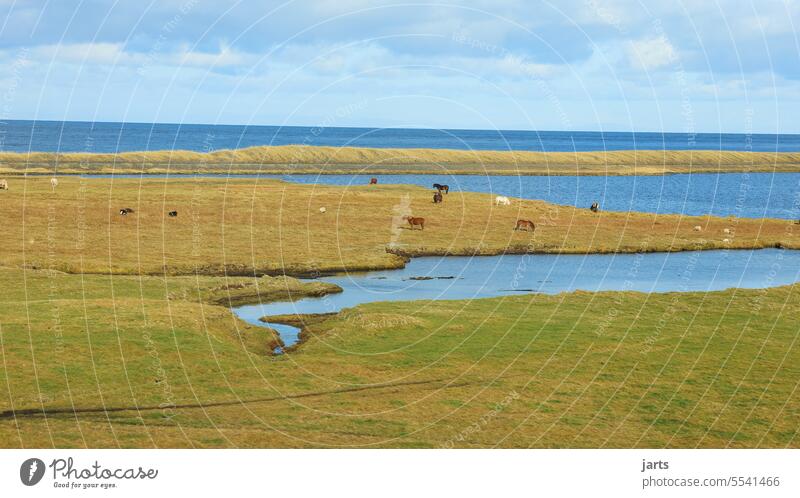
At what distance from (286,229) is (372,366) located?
147 feet

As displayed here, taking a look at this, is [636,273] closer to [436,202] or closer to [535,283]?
[535,283]

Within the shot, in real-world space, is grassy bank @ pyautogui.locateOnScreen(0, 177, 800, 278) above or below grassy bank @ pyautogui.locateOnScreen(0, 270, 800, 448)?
above

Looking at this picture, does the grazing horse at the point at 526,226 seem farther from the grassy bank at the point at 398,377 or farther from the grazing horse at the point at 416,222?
the grassy bank at the point at 398,377

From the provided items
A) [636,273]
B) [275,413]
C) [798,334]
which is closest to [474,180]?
[636,273]

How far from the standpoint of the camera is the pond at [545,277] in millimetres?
48781

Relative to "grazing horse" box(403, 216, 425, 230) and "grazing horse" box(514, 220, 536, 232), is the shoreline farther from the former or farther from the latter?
"grazing horse" box(514, 220, 536, 232)

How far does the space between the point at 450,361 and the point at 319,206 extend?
57786mm

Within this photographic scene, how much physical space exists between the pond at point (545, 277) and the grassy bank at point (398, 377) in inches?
308

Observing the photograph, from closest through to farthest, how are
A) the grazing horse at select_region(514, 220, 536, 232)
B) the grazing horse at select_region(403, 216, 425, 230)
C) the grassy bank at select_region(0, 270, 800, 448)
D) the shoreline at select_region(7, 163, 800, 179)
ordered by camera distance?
the grassy bank at select_region(0, 270, 800, 448)
the grazing horse at select_region(403, 216, 425, 230)
the grazing horse at select_region(514, 220, 536, 232)
the shoreline at select_region(7, 163, 800, 179)

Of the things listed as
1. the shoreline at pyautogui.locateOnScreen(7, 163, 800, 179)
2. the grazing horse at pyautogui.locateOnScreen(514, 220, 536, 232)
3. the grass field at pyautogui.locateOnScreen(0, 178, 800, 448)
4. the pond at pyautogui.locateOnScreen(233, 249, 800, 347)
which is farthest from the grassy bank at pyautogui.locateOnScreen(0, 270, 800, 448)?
the shoreline at pyautogui.locateOnScreen(7, 163, 800, 179)

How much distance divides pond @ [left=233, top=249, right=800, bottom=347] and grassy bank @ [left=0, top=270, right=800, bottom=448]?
7823mm

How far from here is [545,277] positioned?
57875mm

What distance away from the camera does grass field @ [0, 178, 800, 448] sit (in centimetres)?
2273

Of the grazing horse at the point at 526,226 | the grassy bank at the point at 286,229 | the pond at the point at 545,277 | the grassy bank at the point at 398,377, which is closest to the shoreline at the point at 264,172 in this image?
the grassy bank at the point at 286,229
